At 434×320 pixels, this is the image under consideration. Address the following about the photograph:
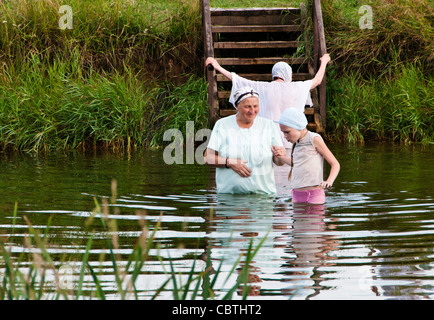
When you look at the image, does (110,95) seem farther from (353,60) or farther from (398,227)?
(398,227)

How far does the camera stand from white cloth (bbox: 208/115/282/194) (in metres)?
8.30

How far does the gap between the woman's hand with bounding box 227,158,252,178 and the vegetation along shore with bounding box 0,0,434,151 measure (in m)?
5.92

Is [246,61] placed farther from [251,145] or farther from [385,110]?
[251,145]

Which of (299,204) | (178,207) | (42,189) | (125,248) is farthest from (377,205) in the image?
(42,189)

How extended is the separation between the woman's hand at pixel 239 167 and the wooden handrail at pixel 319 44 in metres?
6.45

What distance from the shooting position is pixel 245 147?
27.3 ft

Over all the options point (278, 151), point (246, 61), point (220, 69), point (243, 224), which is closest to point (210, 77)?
point (246, 61)

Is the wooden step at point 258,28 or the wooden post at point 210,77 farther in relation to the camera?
the wooden step at point 258,28

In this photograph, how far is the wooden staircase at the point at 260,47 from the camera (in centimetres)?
1465

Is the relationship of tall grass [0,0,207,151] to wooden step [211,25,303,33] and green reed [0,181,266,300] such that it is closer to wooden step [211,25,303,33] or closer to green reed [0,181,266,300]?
wooden step [211,25,303,33]

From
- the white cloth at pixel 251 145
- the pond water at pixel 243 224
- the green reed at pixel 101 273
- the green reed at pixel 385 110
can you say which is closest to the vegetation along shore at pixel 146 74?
the green reed at pixel 385 110

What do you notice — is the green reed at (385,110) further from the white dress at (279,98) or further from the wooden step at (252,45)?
the white dress at (279,98)

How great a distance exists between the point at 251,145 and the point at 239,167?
0.26m

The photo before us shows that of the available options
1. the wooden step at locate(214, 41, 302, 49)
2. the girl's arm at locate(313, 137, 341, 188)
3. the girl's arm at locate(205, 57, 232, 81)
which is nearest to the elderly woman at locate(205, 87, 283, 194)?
the girl's arm at locate(313, 137, 341, 188)
